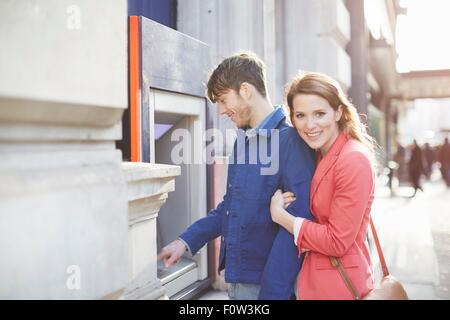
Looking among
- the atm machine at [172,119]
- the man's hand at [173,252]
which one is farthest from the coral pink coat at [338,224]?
the atm machine at [172,119]

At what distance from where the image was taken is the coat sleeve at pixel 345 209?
1598 mm

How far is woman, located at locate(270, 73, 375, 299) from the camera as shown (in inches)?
63.4

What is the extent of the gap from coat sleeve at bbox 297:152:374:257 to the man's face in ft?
1.63

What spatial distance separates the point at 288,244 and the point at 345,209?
0.27 metres

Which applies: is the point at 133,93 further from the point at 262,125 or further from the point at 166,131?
the point at 262,125

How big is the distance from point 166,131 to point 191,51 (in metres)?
0.55

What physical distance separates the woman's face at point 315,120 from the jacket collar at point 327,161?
0.03 metres

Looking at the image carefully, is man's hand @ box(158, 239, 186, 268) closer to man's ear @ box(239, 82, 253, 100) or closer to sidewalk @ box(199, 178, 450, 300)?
man's ear @ box(239, 82, 253, 100)

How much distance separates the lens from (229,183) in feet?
6.44

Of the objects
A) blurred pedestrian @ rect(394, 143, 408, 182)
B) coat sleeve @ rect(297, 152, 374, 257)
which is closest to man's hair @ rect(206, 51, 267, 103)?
coat sleeve @ rect(297, 152, 374, 257)

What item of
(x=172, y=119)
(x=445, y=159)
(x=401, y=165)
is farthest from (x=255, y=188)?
(x=401, y=165)

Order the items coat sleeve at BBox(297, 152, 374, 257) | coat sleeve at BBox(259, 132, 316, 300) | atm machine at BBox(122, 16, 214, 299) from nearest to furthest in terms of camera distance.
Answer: coat sleeve at BBox(297, 152, 374, 257) < coat sleeve at BBox(259, 132, 316, 300) < atm machine at BBox(122, 16, 214, 299)

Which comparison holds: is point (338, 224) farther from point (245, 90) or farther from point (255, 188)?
point (245, 90)

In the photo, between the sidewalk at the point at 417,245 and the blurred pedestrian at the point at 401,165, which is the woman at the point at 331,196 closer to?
the sidewalk at the point at 417,245
